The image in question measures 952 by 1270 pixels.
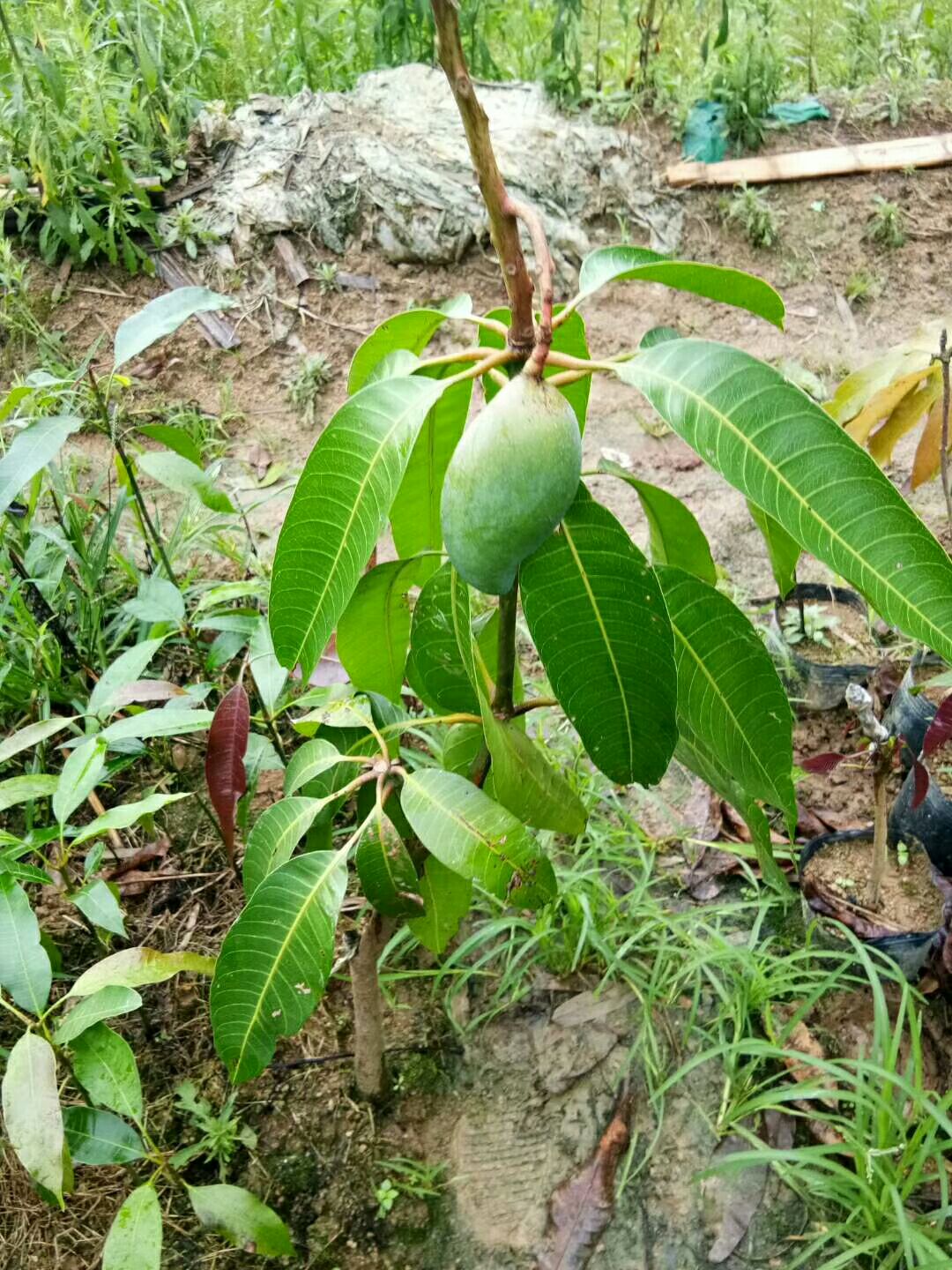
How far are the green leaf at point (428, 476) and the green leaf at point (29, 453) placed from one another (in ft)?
1.78

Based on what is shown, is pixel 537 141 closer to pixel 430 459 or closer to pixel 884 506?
pixel 430 459

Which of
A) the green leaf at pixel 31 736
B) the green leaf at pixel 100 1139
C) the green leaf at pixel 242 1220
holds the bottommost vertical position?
the green leaf at pixel 242 1220

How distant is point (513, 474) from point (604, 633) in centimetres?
24

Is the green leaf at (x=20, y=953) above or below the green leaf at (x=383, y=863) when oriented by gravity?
below

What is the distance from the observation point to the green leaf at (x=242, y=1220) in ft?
3.84

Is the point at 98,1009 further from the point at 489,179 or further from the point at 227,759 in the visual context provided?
the point at 489,179

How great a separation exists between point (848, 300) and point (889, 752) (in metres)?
2.64

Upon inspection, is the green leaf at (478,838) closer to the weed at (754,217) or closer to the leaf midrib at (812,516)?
the leaf midrib at (812,516)

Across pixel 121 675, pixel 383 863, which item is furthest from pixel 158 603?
pixel 383 863

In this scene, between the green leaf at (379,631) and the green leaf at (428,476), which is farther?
the green leaf at (379,631)

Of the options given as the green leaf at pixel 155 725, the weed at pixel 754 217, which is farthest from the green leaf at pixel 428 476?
the weed at pixel 754 217

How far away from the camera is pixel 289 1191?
1.40 m

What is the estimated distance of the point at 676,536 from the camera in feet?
3.50

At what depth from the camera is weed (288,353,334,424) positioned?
3.12m
